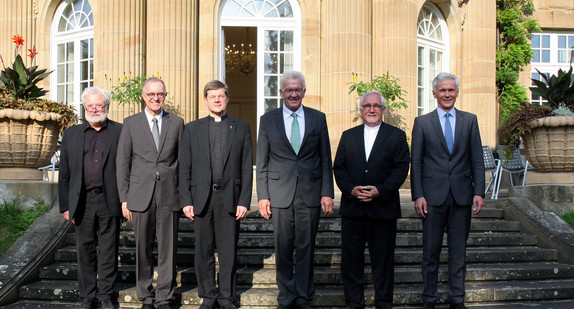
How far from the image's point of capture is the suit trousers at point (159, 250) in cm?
475

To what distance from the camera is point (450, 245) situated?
4883 mm

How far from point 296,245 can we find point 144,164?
4.60ft

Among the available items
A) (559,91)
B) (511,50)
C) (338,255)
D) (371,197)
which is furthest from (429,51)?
(371,197)

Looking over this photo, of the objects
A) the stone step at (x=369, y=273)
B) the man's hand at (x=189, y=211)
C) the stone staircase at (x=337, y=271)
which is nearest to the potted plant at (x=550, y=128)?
the stone staircase at (x=337, y=271)

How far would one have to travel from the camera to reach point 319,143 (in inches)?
191

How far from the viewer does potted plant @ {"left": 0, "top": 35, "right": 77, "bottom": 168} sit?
6.16 m

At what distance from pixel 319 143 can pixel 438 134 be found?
1006 mm

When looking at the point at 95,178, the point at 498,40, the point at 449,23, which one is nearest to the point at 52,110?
the point at 95,178

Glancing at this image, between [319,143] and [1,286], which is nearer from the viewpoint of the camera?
[319,143]

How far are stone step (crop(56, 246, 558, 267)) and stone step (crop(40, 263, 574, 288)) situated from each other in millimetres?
69

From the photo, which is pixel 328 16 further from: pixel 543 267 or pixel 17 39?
pixel 543 267

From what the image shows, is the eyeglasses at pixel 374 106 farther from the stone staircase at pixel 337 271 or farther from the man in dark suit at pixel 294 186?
the stone staircase at pixel 337 271

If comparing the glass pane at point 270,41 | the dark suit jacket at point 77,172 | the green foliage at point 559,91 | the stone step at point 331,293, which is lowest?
the stone step at point 331,293

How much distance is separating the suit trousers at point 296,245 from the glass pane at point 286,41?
6578 mm
